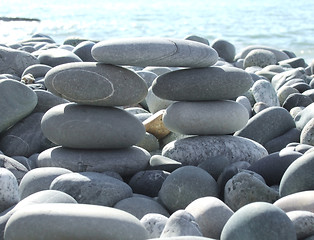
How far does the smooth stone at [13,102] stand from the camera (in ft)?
13.8

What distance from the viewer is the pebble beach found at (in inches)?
90.7

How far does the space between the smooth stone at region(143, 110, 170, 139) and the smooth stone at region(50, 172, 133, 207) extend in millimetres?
1457

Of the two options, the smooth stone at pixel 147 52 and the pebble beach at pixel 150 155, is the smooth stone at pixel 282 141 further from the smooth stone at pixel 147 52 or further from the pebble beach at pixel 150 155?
the smooth stone at pixel 147 52

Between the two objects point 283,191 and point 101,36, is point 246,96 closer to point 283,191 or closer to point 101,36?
point 283,191

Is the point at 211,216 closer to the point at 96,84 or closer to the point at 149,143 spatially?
the point at 96,84

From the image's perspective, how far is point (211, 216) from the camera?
2.63 metres

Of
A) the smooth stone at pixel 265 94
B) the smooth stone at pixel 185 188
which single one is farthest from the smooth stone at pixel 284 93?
the smooth stone at pixel 185 188

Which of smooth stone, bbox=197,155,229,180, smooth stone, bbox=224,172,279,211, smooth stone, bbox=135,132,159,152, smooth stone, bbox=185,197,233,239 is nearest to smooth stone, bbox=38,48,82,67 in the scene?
smooth stone, bbox=135,132,159,152

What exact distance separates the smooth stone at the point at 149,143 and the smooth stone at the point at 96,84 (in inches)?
26.7

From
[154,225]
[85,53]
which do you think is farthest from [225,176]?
[85,53]

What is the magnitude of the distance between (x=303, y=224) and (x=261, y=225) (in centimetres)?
24

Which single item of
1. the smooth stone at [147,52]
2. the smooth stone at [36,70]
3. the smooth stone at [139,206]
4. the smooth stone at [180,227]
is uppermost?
the smooth stone at [147,52]

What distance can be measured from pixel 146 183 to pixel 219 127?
826 mm

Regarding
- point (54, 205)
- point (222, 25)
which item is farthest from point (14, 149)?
point (222, 25)
